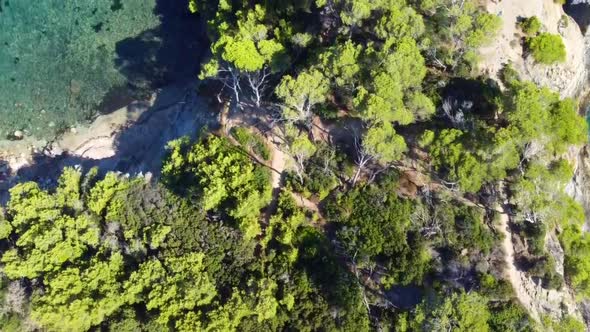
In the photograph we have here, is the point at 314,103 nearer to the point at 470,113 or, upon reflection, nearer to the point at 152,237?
the point at 470,113

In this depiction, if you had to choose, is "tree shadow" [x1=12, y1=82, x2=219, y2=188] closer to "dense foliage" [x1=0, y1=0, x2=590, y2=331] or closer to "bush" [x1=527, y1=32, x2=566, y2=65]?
"dense foliage" [x1=0, y1=0, x2=590, y2=331]

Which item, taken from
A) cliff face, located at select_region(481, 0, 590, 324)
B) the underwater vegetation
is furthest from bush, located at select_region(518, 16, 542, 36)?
the underwater vegetation

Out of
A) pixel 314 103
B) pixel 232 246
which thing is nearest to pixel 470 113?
pixel 314 103

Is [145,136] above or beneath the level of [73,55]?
beneath

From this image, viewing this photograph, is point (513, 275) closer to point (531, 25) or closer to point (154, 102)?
point (531, 25)

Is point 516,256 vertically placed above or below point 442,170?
below

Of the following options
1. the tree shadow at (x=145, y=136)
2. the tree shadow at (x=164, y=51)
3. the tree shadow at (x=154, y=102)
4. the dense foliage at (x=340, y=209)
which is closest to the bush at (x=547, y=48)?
the dense foliage at (x=340, y=209)

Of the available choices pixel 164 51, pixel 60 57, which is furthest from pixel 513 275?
pixel 60 57
